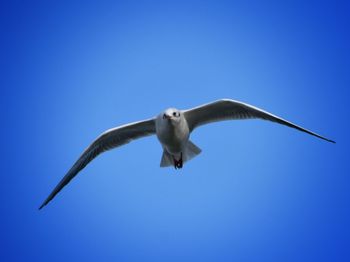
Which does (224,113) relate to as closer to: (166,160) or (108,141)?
(166,160)

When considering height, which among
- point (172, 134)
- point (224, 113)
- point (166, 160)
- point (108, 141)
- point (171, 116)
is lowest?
point (166, 160)

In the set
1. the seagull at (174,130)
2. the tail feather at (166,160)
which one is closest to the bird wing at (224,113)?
the seagull at (174,130)

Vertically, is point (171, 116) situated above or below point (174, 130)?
above

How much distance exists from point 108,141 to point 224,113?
241 cm

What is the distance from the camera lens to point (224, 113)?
9.76m

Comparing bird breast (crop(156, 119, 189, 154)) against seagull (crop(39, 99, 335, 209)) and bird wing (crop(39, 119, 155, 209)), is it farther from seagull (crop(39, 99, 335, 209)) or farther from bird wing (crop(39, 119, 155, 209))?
bird wing (crop(39, 119, 155, 209))

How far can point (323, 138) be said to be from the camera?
28.4ft

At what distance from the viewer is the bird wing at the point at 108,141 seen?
32.9ft

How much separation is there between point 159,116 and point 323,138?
293 centimetres

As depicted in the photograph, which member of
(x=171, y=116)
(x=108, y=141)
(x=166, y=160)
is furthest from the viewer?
(x=108, y=141)

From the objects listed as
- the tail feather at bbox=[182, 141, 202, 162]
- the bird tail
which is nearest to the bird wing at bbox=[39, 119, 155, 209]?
the bird tail

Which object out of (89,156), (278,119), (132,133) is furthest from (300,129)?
(89,156)

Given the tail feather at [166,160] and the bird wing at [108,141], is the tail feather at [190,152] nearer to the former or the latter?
the tail feather at [166,160]

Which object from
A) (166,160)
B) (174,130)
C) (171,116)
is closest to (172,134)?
(174,130)
